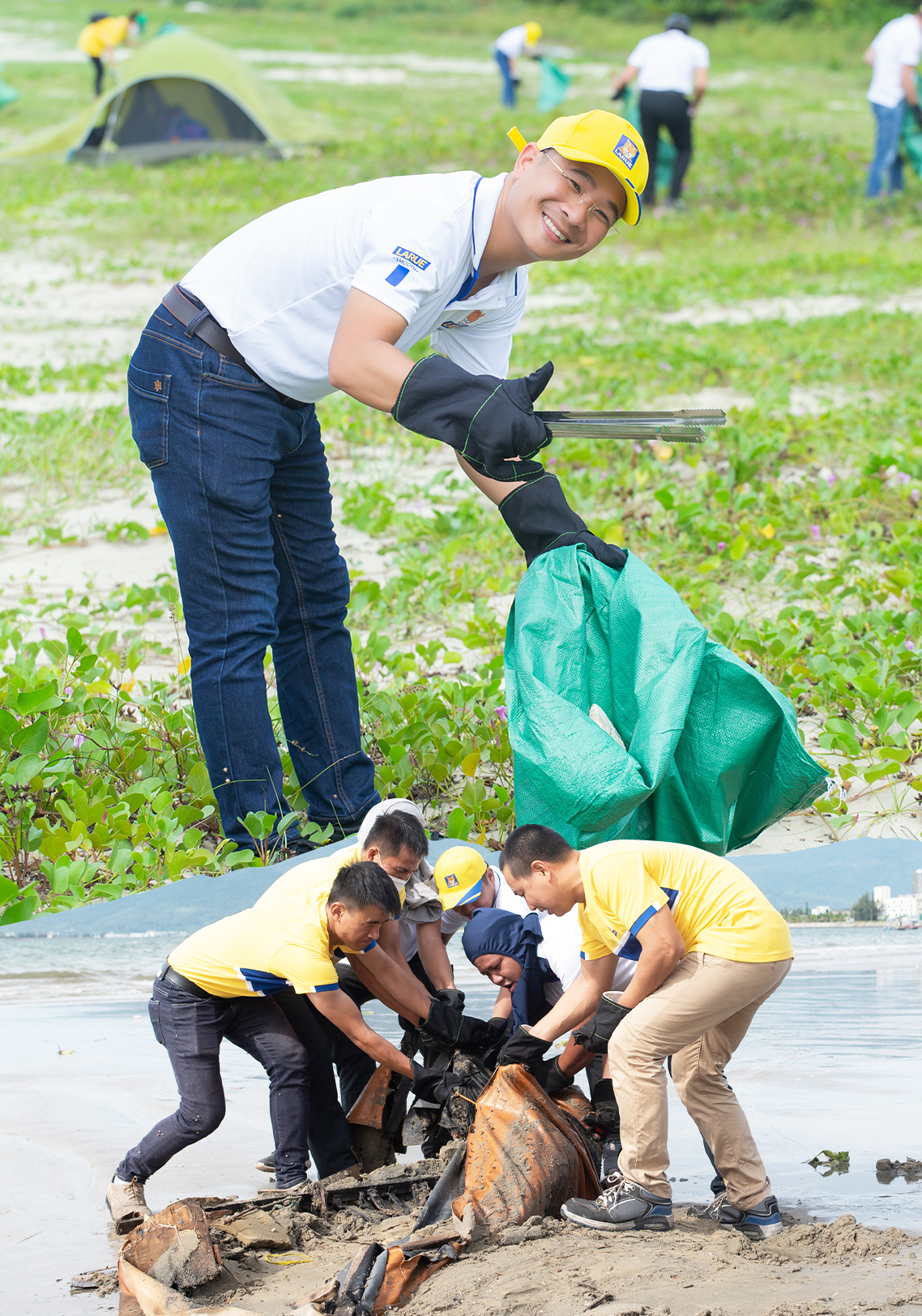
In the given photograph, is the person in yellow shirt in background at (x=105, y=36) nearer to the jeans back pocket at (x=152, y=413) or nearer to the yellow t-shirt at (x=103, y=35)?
the yellow t-shirt at (x=103, y=35)

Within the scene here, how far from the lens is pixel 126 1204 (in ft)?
7.48

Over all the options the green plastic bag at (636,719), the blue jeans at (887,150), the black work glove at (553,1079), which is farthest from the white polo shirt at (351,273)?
the blue jeans at (887,150)

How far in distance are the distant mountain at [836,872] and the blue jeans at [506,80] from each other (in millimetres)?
19990

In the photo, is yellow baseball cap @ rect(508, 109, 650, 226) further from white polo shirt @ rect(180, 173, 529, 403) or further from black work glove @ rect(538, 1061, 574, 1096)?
black work glove @ rect(538, 1061, 574, 1096)

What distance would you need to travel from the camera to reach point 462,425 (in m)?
2.44

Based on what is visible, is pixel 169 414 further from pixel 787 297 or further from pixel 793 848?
pixel 787 297

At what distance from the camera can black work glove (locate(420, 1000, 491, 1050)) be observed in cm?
258

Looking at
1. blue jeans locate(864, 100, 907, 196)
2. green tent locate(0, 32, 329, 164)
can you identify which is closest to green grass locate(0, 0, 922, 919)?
blue jeans locate(864, 100, 907, 196)

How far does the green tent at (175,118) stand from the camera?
1722 cm

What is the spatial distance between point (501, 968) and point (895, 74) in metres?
12.7

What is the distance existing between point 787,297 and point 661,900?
898 centimetres

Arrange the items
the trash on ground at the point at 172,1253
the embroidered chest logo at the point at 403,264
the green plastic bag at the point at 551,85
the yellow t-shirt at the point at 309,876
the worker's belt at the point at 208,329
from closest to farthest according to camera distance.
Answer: the trash on ground at the point at 172,1253 < the embroidered chest logo at the point at 403,264 < the yellow t-shirt at the point at 309,876 < the worker's belt at the point at 208,329 < the green plastic bag at the point at 551,85

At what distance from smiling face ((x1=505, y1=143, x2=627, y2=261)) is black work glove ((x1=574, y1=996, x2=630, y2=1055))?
4.47 ft

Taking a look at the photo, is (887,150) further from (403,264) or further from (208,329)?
(403,264)
